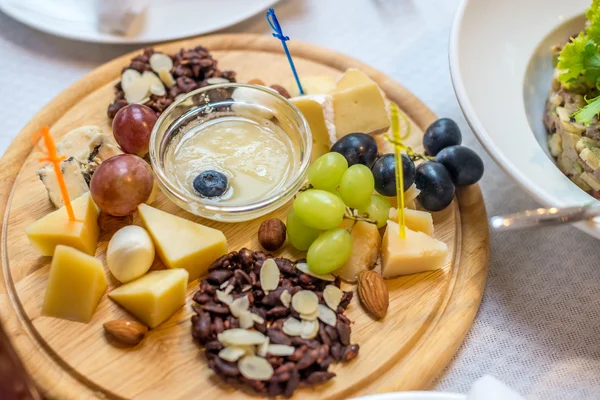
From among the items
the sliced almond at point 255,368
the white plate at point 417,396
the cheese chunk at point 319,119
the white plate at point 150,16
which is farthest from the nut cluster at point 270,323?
the white plate at point 150,16

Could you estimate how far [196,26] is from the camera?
1596 mm

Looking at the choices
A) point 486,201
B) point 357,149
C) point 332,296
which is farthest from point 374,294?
point 486,201

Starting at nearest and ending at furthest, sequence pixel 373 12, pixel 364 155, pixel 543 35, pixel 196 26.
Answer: pixel 364 155 < pixel 543 35 < pixel 196 26 < pixel 373 12

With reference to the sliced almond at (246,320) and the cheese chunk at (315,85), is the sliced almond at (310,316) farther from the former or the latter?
the cheese chunk at (315,85)

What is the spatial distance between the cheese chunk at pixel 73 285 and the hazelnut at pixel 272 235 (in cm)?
29

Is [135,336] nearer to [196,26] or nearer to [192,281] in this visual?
[192,281]

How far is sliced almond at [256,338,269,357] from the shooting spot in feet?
3.17

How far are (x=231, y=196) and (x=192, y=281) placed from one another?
0.61 ft

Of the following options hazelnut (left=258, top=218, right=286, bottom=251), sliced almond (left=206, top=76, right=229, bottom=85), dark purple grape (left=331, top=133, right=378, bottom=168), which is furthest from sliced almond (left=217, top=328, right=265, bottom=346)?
sliced almond (left=206, top=76, right=229, bottom=85)

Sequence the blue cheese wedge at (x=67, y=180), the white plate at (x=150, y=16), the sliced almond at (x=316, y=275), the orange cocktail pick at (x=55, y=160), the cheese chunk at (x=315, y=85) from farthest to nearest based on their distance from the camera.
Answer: the white plate at (x=150, y=16)
the cheese chunk at (x=315, y=85)
the blue cheese wedge at (x=67, y=180)
the sliced almond at (x=316, y=275)
the orange cocktail pick at (x=55, y=160)

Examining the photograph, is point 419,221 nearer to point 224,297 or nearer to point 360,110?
point 360,110

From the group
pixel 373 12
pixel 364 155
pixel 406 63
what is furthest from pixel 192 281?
pixel 373 12

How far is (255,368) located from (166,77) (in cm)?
74

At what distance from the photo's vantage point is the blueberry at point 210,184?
118 centimetres
